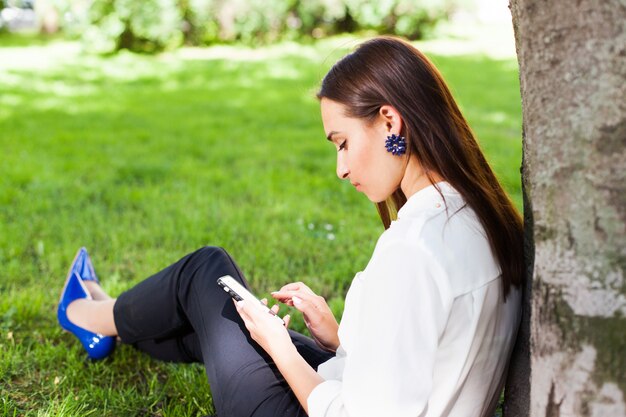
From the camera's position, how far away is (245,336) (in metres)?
1.99

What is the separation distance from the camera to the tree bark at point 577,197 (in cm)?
131

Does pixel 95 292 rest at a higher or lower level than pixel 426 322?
lower

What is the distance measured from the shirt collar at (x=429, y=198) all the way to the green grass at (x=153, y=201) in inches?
30.9

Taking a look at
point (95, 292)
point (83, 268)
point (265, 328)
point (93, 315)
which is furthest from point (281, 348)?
point (83, 268)

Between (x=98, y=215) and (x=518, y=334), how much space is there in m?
3.04

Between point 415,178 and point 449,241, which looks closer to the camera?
point 449,241

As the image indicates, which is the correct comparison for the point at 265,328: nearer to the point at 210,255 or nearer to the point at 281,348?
the point at 281,348

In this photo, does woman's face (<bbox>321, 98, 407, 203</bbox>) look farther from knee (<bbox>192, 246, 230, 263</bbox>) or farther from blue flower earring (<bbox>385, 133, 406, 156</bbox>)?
knee (<bbox>192, 246, 230, 263</bbox>)

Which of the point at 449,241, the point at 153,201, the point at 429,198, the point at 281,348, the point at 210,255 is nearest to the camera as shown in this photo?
the point at 449,241

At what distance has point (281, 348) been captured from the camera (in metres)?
1.78

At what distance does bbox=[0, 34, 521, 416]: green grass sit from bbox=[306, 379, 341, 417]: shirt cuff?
0.86 m

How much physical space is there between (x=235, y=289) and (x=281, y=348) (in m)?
0.31

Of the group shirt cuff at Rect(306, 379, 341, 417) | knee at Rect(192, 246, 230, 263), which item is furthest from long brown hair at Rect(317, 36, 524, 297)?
knee at Rect(192, 246, 230, 263)

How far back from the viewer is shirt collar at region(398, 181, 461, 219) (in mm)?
1618
